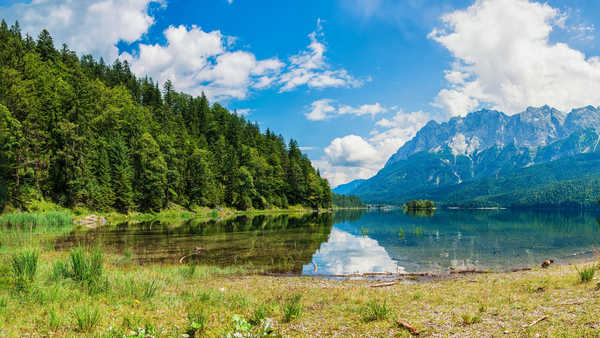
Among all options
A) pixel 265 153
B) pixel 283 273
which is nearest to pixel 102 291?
pixel 283 273

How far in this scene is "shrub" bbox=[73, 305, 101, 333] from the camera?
7973mm

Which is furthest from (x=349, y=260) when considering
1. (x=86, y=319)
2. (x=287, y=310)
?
(x=86, y=319)

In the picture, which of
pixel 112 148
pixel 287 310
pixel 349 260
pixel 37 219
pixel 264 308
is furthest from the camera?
pixel 112 148

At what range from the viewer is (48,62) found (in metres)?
92.1

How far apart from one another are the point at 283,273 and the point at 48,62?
10892 cm

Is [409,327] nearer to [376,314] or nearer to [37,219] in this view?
[376,314]

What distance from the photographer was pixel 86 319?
8.06 m

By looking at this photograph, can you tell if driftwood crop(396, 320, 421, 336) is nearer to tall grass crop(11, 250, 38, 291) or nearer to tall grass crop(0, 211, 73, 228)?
tall grass crop(11, 250, 38, 291)

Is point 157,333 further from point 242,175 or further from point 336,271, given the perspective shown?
point 242,175

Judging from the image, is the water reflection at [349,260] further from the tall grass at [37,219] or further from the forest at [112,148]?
the forest at [112,148]

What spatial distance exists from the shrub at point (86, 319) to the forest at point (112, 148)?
53643mm

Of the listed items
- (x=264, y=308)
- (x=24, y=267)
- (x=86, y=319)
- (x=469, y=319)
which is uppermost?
(x=24, y=267)

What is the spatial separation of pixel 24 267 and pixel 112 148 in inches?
2769

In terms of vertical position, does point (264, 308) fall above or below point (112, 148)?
below
